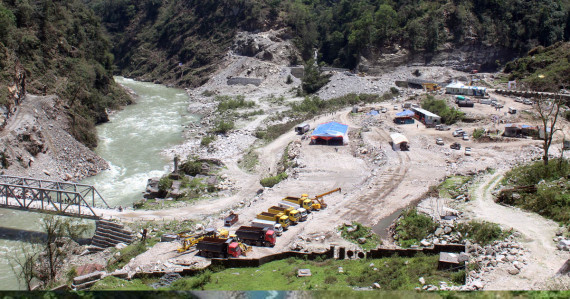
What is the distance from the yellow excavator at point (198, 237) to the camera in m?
18.6

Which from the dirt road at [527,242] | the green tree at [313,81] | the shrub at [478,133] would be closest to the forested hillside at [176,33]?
the green tree at [313,81]

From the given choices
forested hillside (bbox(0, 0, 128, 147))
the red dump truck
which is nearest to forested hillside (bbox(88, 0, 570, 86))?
forested hillside (bbox(0, 0, 128, 147))

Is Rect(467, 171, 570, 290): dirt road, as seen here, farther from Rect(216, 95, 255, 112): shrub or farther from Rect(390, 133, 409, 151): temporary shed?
Rect(216, 95, 255, 112): shrub

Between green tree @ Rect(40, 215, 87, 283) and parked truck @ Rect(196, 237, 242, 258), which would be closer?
green tree @ Rect(40, 215, 87, 283)

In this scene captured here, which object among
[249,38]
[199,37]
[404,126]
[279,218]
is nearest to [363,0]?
[249,38]

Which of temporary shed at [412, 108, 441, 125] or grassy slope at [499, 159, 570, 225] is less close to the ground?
grassy slope at [499, 159, 570, 225]

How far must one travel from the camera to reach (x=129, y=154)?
3884 centimetres

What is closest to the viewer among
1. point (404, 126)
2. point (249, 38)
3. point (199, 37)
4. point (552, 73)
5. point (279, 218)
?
point (279, 218)

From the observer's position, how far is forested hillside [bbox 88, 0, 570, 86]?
71.5 metres

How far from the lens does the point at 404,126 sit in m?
41.6

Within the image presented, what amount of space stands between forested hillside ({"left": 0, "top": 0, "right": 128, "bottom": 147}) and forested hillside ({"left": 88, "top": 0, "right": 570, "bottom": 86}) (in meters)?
26.9

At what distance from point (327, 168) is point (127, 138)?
21993 mm

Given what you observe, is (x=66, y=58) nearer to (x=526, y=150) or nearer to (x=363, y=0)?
(x=526, y=150)

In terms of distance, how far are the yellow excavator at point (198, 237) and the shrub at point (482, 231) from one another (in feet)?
31.1
